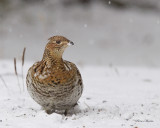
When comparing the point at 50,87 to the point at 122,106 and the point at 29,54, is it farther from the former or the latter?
the point at 29,54

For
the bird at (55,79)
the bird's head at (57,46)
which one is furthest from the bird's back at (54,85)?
the bird's head at (57,46)

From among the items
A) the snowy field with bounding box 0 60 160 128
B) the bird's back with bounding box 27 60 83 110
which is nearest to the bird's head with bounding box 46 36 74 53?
the bird's back with bounding box 27 60 83 110

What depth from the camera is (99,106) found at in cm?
460

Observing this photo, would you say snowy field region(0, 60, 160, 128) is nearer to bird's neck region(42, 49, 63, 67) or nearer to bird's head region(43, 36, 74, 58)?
bird's neck region(42, 49, 63, 67)

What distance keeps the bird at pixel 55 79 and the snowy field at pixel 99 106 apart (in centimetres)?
18

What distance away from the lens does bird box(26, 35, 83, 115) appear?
3773mm

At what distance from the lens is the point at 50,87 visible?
3758mm

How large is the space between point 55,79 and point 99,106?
3.46ft

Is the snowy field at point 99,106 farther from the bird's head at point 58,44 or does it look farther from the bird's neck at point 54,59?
the bird's head at point 58,44

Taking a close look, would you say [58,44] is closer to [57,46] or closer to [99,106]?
[57,46]

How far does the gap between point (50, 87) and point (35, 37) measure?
1173cm

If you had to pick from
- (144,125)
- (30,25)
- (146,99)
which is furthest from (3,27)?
(144,125)

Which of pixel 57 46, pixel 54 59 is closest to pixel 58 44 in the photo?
pixel 57 46

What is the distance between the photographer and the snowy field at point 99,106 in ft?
12.0
